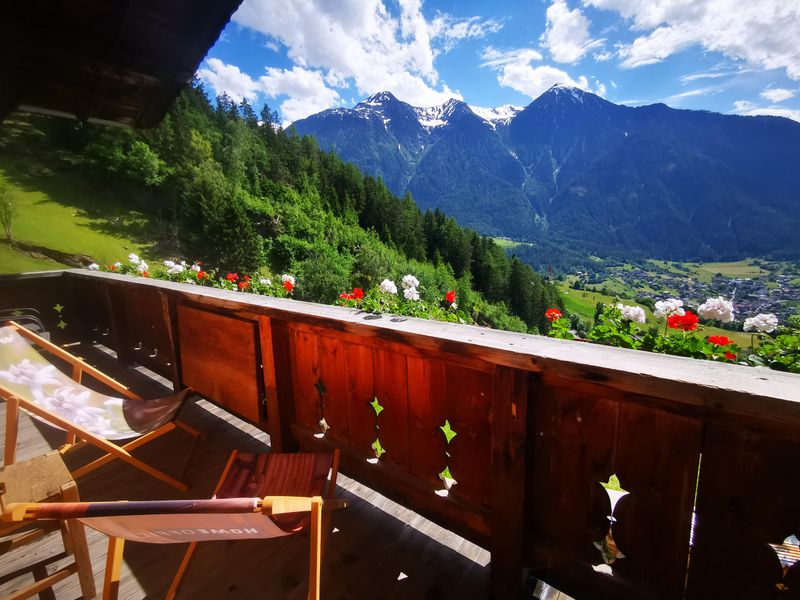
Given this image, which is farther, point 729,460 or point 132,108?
point 132,108

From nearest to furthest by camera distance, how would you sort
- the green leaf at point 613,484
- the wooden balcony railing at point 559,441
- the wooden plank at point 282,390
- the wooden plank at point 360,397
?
the wooden balcony railing at point 559,441, the green leaf at point 613,484, the wooden plank at point 360,397, the wooden plank at point 282,390

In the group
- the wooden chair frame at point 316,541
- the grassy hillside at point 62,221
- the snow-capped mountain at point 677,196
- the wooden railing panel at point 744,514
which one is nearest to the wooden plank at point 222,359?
the wooden chair frame at point 316,541

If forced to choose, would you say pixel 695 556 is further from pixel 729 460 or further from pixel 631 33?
pixel 631 33

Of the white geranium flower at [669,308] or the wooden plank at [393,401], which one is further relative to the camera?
the white geranium flower at [669,308]

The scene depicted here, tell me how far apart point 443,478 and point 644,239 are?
194 m

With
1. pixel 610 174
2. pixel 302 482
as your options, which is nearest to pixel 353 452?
pixel 302 482

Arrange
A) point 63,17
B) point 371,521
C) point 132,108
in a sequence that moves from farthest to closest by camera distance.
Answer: point 132,108 → point 63,17 → point 371,521

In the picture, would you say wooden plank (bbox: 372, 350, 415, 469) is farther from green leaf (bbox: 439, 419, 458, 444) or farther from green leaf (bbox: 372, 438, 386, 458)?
green leaf (bbox: 439, 419, 458, 444)

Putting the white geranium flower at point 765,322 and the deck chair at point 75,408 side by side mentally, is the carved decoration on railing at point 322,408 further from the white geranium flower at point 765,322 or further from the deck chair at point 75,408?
the white geranium flower at point 765,322

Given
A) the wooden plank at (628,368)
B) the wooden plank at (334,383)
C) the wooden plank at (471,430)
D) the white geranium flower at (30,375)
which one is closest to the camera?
the wooden plank at (628,368)

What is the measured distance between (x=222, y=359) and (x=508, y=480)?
6.86 feet

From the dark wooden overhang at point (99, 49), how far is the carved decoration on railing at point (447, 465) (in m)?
2.59

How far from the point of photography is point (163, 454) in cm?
259

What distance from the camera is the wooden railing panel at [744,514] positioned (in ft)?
2.93
